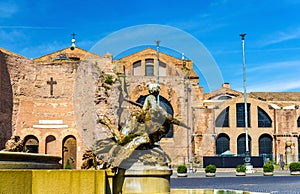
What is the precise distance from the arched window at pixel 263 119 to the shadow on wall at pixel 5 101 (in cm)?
2636

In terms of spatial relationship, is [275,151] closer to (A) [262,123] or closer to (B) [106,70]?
(A) [262,123]

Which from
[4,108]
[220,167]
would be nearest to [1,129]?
[4,108]

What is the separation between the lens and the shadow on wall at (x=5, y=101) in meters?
32.6

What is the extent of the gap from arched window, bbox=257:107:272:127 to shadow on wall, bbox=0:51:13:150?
86.5 feet

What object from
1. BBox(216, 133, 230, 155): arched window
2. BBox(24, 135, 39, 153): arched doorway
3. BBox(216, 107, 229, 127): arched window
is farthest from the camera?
BBox(216, 133, 230, 155): arched window

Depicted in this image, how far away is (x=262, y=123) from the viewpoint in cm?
4950

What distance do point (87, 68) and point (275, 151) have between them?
28.8 metres

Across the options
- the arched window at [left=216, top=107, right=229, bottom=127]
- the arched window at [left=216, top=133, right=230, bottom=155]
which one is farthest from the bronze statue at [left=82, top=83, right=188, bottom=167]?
the arched window at [left=216, top=133, right=230, bottom=155]

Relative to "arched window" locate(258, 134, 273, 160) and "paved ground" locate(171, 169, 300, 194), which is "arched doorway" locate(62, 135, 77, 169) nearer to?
"paved ground" locate(171, 169, 300, 194)

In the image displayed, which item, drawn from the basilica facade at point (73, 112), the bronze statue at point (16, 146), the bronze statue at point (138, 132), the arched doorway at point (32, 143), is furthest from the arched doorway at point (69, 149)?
the bronze statue at point (138, 132)

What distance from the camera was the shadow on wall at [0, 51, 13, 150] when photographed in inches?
1284

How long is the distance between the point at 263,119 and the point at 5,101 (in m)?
27.3

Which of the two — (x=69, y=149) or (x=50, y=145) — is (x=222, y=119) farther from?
(x=50, y=145)

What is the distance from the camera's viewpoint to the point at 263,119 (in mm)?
49656
